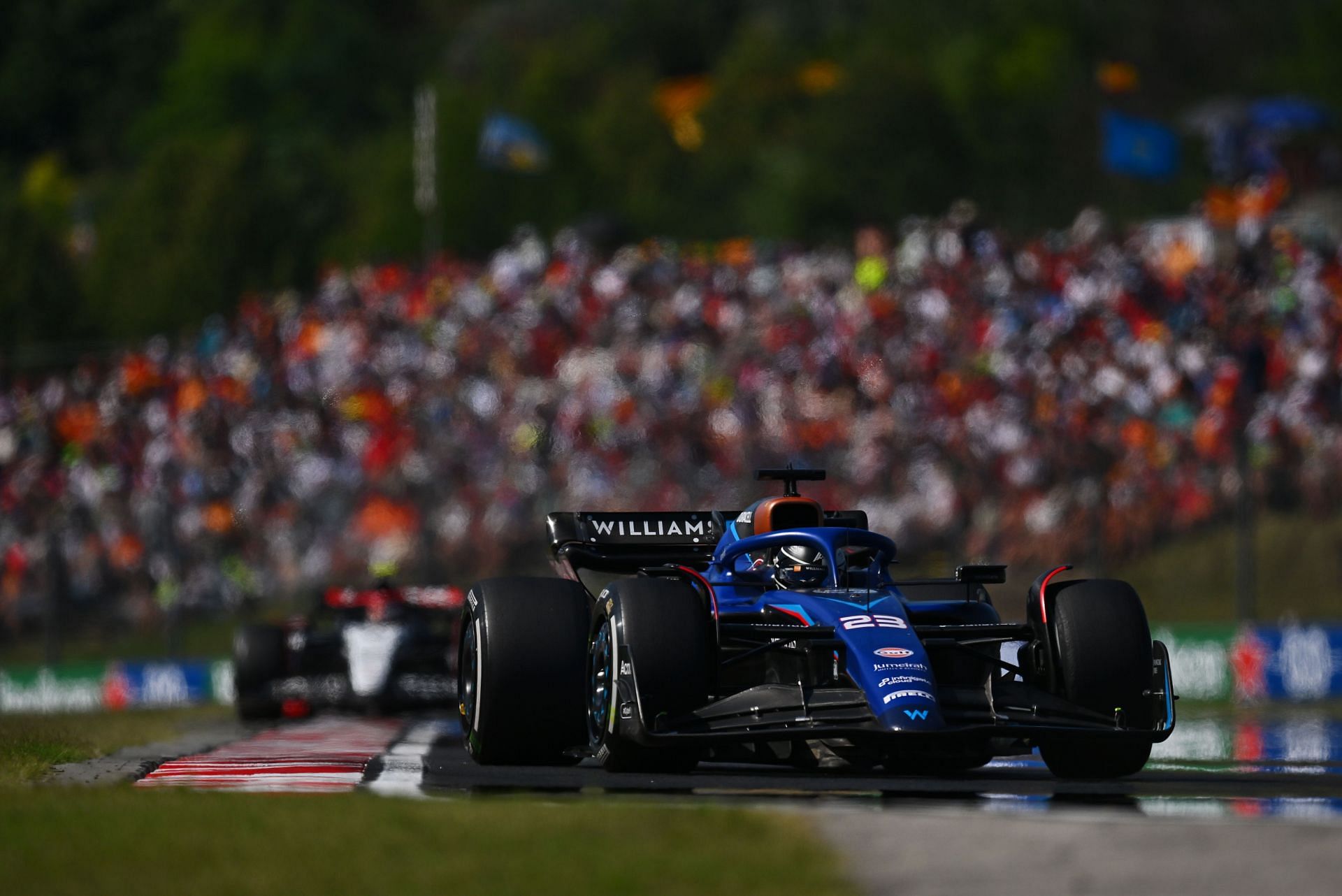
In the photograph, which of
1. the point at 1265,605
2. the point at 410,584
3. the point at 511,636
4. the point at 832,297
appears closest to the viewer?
the point at 511,636

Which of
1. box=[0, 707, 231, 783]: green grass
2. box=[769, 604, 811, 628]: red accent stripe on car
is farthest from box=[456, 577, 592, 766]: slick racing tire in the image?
box=[0, 707, 231, 783]: green grass

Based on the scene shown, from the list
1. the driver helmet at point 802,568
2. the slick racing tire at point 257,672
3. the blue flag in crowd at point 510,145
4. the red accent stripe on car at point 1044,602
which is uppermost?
the blue flag in crowd at point 510,145

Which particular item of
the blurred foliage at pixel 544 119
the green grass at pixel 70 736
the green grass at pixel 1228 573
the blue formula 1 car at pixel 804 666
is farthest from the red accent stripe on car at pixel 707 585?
the blurred foliage at pixel 544 119

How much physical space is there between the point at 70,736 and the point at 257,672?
572cm

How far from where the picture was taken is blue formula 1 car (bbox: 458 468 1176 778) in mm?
8812

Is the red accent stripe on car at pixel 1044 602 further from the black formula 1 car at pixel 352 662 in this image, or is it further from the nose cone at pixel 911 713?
the black formula 1 car at pixel 352 662

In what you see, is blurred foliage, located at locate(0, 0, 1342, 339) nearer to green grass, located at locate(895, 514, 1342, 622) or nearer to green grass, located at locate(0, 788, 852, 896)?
green grass, located at locate(895, 514, 1342, 622)

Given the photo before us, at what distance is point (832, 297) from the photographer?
27.6m

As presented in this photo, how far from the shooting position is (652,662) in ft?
29.2

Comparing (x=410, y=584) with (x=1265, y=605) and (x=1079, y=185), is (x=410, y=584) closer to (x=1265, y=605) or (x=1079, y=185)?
(x=1265, y=605)

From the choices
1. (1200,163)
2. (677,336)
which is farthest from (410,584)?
(1200,163)

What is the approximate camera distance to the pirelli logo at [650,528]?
11.6m

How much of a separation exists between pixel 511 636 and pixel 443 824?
3.42 metres

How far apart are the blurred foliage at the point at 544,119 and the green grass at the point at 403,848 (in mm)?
30070
